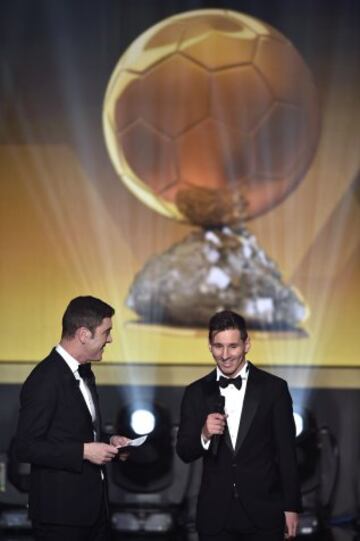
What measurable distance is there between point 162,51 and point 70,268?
1.36 meters

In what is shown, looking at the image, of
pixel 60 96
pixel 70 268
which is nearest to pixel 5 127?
pixel 60 96

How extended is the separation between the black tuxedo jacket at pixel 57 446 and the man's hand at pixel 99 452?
2cm

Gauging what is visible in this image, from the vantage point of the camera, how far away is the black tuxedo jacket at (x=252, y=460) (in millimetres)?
3693

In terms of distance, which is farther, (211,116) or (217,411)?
(211,116)

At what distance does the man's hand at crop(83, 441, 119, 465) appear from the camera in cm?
354

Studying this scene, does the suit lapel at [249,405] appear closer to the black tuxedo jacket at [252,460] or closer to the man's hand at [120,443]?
the black tuxedo jacket at [252,460]

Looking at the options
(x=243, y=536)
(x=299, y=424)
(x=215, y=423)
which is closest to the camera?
(x=215, y=423)

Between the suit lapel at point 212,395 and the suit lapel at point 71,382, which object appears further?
the suit lapel at point 212,395

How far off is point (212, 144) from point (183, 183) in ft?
0.91

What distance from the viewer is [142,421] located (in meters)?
6.33

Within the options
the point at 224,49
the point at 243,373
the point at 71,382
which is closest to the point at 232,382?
the point at 243,373

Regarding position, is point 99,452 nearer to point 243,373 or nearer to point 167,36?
point 243,373

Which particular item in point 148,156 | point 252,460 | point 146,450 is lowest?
point 146,450

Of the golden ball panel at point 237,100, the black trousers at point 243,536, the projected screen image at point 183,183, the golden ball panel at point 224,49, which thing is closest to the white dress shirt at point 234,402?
the black trousers at point 243,536
